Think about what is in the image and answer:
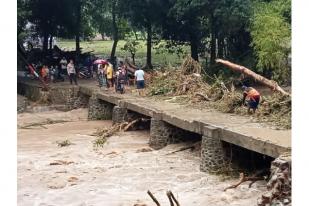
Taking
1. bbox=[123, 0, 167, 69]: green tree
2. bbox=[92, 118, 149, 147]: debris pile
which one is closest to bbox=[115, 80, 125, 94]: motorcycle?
bbox=[92, 118, 149, 147]: debris pile

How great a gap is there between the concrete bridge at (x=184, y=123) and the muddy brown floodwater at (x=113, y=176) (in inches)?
19.8

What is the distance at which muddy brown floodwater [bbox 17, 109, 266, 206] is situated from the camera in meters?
11.8

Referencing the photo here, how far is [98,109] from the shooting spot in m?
22.8

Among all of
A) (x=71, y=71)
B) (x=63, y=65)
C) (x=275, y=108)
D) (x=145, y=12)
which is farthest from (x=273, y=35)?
(x=63, y=65)

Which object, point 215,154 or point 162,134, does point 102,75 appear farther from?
point 215,154

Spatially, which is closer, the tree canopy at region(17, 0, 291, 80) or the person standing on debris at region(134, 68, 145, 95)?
the person standing on debris at region(134, 68, 145, 95)

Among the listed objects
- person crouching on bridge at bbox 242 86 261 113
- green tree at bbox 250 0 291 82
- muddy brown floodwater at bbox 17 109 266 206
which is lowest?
muddy brown floodwater at bbox 17 109 266 206

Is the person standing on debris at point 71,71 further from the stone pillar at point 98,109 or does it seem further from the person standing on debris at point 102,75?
the stone pillar at point 98,109

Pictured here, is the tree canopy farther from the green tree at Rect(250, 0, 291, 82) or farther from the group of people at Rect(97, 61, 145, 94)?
the group of people at Rect(97, 61, 145, 94)

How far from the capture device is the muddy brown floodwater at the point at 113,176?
1182 centimetres

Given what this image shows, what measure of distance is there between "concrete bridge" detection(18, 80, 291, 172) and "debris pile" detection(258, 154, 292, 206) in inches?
51.2

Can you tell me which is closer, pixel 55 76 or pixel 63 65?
pixel 55 76

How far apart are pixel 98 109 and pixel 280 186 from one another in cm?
1451
